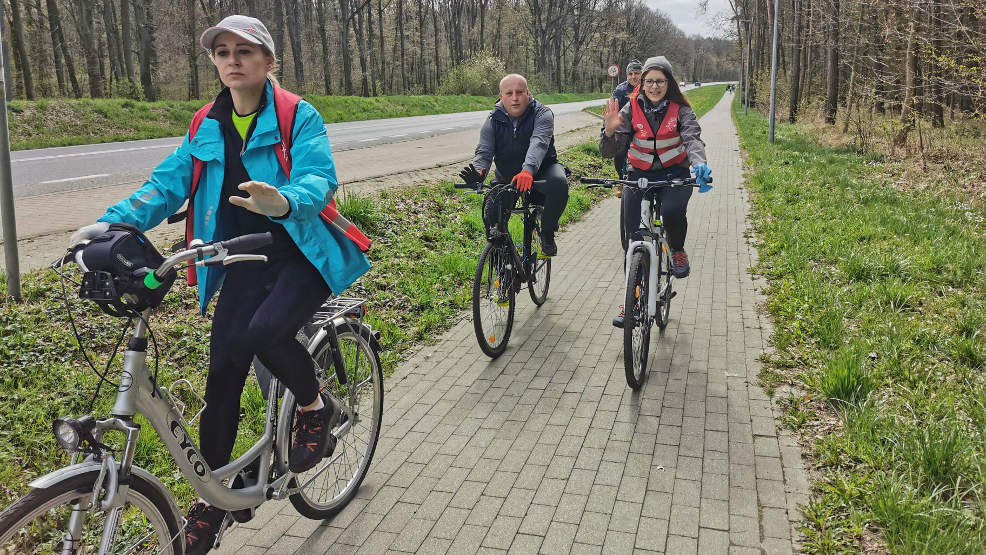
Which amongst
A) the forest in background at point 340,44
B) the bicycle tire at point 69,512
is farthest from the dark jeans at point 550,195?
the forest in background at point 340,44

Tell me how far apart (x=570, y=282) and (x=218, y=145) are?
5213 millimetres

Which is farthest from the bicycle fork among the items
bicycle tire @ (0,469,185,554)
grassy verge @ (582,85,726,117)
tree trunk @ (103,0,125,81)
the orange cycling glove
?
tree trunk @ (103,0,125,81)

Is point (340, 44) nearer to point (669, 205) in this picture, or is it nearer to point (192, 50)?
Answer: point (192, 50)

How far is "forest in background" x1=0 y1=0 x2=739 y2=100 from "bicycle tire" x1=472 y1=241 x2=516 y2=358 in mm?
4083

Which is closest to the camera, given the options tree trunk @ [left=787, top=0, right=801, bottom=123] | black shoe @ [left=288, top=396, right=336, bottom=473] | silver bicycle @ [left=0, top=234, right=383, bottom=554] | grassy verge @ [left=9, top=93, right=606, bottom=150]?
silver bicycle @ [left=0, top=234, right=383, bottom=554]

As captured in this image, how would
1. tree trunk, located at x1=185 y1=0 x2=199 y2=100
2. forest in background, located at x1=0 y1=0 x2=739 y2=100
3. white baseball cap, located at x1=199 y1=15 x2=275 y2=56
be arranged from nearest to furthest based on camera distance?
white baseball cap, located at x1=199 y1=15 x2=275 y2=56
forest in background, located at x1=0 y1=0 x2=739 y2=100
tree trunk, located at x1=185 y1=0 x2=199 y2=100

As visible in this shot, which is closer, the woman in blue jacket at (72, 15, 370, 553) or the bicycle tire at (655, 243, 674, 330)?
the woman in blue jacket at (72, 15, 370, 553)

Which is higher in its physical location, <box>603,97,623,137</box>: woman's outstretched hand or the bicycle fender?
<box>603,97,623,137</box>: woman's outstretched hand

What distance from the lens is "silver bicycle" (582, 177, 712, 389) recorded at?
14.8ft

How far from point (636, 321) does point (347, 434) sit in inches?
82.3

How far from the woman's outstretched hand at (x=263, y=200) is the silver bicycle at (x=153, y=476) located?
0.31ft

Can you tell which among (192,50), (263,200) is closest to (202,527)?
(263,200)

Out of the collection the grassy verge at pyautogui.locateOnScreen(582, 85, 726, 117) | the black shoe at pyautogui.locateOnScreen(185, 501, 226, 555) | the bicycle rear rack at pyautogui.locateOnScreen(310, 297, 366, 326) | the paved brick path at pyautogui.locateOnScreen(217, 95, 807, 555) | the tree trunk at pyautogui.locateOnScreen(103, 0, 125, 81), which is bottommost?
the paved brick path at pyautogui.locateOnScreen(217, 95, 807, 555)

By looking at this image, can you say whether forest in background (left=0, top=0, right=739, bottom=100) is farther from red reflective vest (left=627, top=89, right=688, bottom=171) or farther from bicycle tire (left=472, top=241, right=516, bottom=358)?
red reflective vest (left=627, top=89, right=688, bottom=171)
